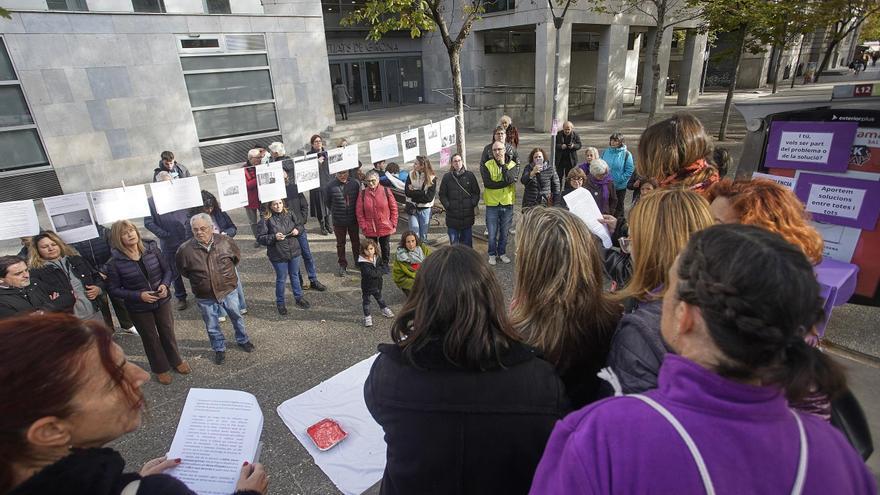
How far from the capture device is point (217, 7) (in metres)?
12.0

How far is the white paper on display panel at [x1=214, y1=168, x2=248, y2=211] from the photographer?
588cm

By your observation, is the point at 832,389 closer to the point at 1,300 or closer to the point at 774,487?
the point at 774,487

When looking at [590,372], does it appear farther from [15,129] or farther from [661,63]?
[661,63]

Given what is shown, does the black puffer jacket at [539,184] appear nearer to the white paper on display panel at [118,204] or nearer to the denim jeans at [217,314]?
the denim jeans at [217,314]

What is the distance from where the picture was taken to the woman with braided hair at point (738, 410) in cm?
94

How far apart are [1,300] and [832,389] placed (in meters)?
5.27

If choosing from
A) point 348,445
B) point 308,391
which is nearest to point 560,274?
point 348,445

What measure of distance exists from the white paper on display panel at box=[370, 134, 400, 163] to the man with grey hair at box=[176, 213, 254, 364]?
3374 millimetres

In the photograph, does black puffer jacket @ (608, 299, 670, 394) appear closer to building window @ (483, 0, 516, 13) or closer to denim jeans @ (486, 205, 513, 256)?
denim jeans @ (486, 205, 513, 256)

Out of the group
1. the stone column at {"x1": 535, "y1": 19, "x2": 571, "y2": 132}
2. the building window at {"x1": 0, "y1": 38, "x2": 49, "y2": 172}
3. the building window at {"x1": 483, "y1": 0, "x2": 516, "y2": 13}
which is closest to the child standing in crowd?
the building window at {"x1": 0, "y1": 38, "x2": 49, "y2": 172}

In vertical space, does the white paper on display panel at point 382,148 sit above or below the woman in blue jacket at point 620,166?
above

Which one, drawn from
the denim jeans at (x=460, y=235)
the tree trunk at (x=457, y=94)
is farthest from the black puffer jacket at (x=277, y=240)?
the tree trunk at (x=457, y=94)

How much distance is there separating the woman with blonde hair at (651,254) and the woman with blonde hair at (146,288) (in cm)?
439

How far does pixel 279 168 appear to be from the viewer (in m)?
6.05
